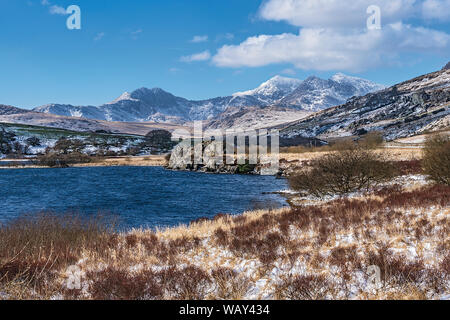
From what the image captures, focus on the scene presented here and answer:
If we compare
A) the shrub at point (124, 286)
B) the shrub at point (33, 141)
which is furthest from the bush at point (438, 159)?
the shrub at point (33, 141)

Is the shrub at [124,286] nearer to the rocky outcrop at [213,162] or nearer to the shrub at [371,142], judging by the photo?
the shrub at [371,142]

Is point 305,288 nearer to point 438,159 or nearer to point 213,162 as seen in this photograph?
point 438,159

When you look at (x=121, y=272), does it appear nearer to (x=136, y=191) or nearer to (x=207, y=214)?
(x=207, y=214)

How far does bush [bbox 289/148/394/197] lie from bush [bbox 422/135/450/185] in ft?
14.4

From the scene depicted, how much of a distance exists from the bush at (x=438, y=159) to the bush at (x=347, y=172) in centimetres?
439

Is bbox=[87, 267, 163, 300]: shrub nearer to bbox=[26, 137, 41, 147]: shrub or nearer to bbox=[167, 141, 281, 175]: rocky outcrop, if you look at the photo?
bbox=[167, 141, 281, 175]: rocky outcrop

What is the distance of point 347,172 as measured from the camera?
89.5ft

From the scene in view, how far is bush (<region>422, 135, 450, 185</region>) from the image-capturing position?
21.8m

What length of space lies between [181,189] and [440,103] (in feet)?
673

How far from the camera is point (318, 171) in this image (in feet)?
92.1

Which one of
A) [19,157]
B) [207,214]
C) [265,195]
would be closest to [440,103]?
[265,195]

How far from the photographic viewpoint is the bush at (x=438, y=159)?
860 inches

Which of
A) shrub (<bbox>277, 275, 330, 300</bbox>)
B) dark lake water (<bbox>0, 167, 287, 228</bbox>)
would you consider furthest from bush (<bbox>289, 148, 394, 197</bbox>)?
shrub (<bbox>277, 275, 330, 300</bbox>)

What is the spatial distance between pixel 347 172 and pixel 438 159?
275 inches
